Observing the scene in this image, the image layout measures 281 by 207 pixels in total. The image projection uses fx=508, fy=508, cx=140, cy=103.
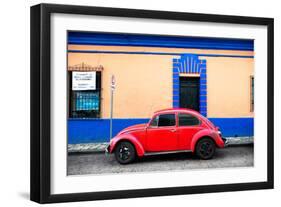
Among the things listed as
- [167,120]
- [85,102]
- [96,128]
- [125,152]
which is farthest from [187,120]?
[85,102]

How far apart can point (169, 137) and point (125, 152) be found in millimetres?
790

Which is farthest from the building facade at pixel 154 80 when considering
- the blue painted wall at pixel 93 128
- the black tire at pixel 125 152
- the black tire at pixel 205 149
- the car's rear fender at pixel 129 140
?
the black tire at pixel 205 149

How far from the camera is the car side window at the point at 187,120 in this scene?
8.51 m

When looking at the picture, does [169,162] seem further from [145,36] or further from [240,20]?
[240,20]

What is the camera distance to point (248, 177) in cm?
868

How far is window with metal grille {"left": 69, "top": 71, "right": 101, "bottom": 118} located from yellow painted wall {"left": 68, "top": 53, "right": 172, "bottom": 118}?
0.08 m

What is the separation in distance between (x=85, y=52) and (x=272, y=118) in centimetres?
344

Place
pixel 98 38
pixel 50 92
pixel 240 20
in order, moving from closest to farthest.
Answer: pixel 50 92
pixel 98 38
pixel 240 20

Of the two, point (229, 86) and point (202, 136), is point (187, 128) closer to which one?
point (202, 136)

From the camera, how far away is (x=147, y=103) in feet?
27.5

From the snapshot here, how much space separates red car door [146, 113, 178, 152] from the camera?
8.38 m

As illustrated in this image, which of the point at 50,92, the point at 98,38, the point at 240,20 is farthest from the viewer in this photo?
the point at 240,20

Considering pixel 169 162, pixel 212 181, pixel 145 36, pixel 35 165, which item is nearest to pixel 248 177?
pixel 212 181

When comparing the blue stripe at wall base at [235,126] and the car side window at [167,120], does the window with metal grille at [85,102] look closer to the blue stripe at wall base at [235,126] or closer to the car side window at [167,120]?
the car side window at [167,120]
